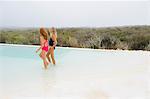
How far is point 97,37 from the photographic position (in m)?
6.38

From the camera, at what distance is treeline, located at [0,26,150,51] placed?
610 cm

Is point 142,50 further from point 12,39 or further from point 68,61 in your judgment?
point 12,39

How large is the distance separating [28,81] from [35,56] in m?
1.81

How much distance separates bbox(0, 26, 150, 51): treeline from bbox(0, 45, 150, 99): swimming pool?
1.94 ft

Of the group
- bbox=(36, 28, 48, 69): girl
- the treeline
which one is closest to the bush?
the treeline

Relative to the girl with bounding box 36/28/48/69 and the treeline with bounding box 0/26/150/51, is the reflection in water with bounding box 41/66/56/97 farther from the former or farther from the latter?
the treeline with bounding box 0/26/150/51

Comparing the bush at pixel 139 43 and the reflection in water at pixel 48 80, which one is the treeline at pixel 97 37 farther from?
the reflection in water at pixel 48 80

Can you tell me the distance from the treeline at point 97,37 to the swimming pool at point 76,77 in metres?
0.59

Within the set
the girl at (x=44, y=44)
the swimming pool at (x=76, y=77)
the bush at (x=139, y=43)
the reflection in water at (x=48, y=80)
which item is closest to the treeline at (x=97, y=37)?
the bush at (x=139, y=43)

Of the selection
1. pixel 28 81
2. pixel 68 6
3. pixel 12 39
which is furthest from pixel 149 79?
pixel 12 39

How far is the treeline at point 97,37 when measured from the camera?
20.0 ft

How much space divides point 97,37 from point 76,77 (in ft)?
8.95

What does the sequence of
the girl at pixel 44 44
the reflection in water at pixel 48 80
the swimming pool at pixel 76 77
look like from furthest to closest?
the girl at pixel 44 44 → the reflection in water at pixel 48 80 → the swimming pool at pixel 76 77

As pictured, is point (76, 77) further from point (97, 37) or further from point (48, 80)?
point (97, 37)
